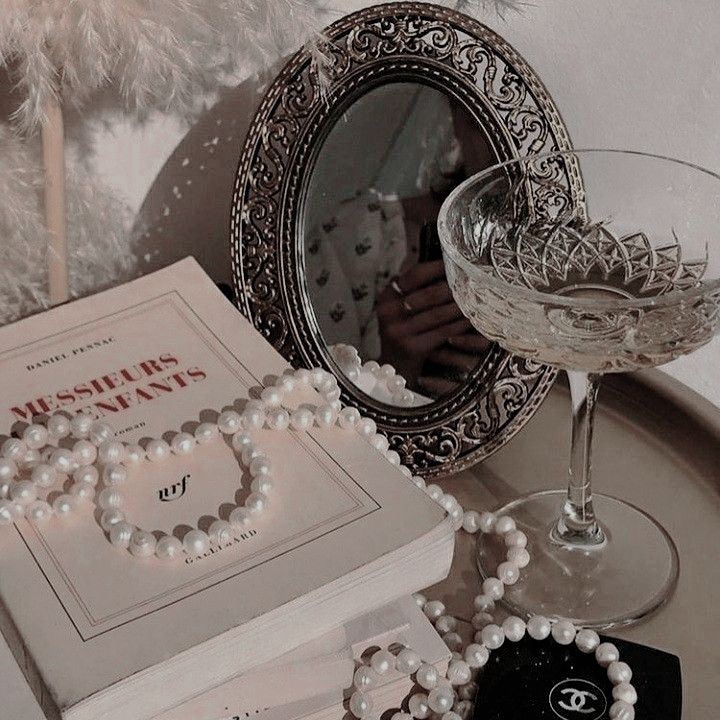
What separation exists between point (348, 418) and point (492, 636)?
138mm

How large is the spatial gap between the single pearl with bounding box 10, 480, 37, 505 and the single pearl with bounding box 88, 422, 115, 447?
0.13ft

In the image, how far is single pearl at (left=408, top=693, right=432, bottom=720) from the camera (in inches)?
22.5

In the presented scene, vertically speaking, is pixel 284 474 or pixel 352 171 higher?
pixel 352 171

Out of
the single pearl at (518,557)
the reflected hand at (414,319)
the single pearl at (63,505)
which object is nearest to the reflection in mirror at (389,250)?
the reflected hand at (414,319)

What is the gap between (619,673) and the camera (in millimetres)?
574

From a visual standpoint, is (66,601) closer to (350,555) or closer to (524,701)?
(350,555)

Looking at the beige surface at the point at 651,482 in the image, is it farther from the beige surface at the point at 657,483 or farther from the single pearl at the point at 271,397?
the single pearl at the point at 271,397

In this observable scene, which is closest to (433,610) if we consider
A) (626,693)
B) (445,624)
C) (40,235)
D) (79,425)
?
(445,624)

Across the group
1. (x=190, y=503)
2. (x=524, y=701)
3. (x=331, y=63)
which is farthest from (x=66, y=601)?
(x=331, y=63)

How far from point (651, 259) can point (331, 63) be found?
22 cm

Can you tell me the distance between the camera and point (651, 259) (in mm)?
670

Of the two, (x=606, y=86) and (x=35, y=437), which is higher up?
(x=606, y=86)

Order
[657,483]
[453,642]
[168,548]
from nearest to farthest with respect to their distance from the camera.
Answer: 1. [168,548]
2. [453,642]
3. [657,483]

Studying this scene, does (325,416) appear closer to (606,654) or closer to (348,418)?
(348,418)
